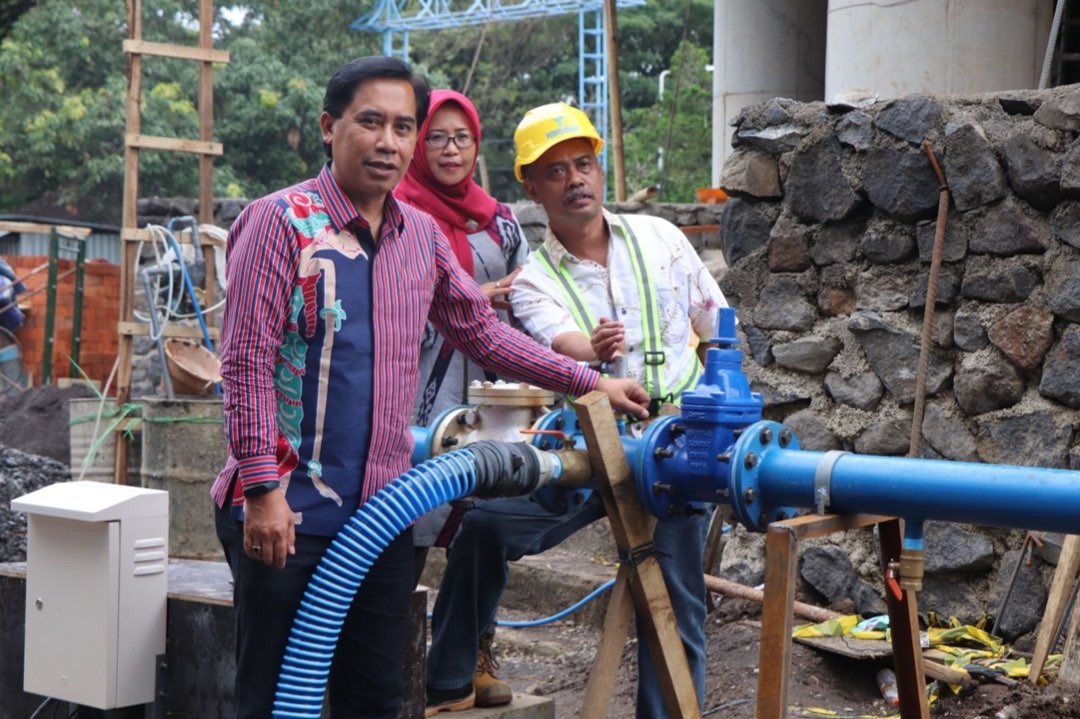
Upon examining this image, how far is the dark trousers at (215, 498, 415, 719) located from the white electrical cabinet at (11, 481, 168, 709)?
2.20 ft

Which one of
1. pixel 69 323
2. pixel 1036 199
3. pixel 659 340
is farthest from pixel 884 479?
pixel 69 323

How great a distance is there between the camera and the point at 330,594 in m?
2.67

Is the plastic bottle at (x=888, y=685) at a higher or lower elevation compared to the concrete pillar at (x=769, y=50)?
lower

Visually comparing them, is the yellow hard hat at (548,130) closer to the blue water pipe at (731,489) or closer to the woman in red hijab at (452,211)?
the woman in red hijab at (452,211)

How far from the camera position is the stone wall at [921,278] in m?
4.87

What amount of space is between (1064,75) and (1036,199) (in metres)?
2.28

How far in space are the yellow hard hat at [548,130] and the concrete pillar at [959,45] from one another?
9.63 ft

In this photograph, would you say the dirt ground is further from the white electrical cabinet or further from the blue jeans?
the white electrical cabinet

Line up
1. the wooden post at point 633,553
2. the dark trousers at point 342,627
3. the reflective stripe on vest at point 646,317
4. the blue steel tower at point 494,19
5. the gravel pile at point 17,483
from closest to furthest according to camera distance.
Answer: the dark trousers at point 342,627
the wooden post at point 633,553
the reflective stripe on vest at point 646,317
the gravel pile at point 17,483
the blue steel tower at point 494,19

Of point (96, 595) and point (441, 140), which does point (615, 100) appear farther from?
point (96, 595)

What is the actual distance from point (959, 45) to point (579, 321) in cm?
322

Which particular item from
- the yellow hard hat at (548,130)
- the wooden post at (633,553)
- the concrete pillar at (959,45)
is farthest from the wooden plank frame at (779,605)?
the concrete pillar at (959,45)

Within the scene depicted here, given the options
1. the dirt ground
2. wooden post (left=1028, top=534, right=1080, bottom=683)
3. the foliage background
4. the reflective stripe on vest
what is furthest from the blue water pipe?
the foliage background

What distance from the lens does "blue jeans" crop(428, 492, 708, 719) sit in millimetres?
3268
